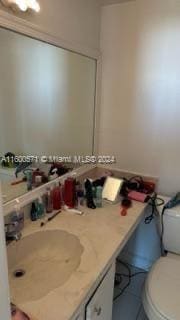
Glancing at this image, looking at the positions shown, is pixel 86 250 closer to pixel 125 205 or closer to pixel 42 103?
pixel 125 205

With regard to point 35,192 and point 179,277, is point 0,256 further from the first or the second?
point 179,277

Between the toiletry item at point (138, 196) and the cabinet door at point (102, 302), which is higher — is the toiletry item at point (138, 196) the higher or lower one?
the higher one

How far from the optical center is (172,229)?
1604 millimetres

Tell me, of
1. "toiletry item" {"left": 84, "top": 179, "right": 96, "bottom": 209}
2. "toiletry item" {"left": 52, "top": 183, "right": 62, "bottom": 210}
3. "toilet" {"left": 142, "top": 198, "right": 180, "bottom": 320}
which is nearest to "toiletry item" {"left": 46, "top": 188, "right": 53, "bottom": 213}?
"toiletry item" {"left": 52, "top": 183, "right": 62, "bottom": 210}

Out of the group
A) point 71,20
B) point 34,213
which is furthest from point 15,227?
point 71,20

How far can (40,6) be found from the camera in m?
1.26

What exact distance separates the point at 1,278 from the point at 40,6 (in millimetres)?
1273

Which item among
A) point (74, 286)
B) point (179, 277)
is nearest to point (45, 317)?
point (74, 286)

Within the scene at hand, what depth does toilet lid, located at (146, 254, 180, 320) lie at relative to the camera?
113 centimetres

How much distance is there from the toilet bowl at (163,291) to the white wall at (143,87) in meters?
0.59

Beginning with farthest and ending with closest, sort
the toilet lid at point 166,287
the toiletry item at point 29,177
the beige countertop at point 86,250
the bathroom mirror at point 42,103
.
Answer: the toiletry item at point 29,177, the bathroom mirror at point 42,103, the toilet lid at point 166,287, the beige countertop at point 86,250

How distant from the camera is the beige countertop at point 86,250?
2.63 feet

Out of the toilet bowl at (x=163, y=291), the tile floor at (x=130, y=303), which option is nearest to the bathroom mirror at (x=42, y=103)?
the toilet bowl at (x=163, y=291)

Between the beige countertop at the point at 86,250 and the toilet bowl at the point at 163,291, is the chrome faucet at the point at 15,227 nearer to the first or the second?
the beige countertop at the point at 86,250
